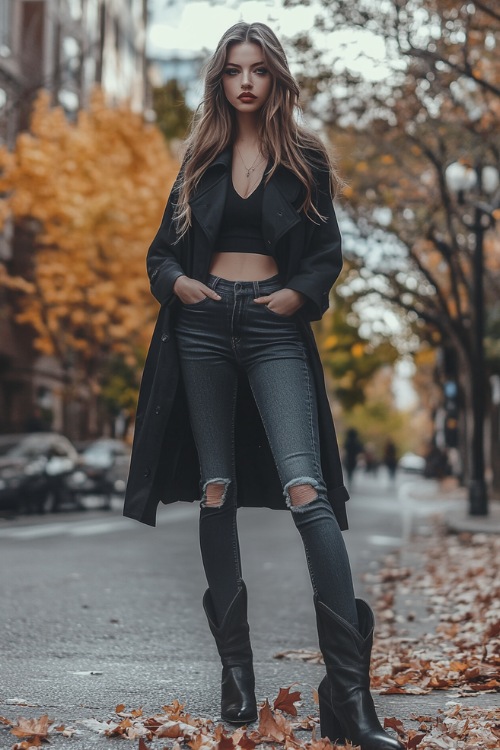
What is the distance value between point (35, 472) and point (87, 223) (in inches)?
389

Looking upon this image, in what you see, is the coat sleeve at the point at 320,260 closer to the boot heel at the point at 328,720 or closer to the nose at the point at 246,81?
the nose at the point at 246,81

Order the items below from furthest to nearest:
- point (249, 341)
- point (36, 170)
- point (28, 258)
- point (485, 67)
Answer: point (28, 258), point (36, 170), point (485, 67), point (249, 341)

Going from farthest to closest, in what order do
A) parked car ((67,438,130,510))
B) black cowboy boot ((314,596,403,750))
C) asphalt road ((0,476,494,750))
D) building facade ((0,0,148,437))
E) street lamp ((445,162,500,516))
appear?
1. building facade ((0,0,148,437))
2. parked car ((67,438,130,510))
3. street lamp ((445,162,500,516))
4. asphalt road ((0,476,494,750))
5. black cowboy boot ((314,596,403,750))

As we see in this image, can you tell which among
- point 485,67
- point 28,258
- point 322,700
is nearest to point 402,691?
point 322,700

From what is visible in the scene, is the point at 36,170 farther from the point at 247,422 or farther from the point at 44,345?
the point at 247,422

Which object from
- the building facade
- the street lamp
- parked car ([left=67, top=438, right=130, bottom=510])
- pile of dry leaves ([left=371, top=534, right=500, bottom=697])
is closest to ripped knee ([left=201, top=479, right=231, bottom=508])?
pile of dry leaves ([left=371, top=534, right=500, bottom=697])

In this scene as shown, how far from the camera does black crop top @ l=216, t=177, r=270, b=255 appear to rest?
3.67 metres

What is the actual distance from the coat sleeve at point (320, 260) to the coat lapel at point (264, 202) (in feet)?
0.34

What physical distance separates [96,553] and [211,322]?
25.1 feet

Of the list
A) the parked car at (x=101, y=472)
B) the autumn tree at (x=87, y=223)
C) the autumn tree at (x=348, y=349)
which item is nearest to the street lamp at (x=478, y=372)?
the autumn tree at (x=348, y=349)

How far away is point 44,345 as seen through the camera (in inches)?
1248

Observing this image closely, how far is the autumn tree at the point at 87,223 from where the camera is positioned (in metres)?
29.5

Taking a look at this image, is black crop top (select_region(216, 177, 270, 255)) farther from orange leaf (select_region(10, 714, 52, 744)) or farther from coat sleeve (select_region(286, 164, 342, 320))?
orange leaf (select_region(10, 714, 52, 744))

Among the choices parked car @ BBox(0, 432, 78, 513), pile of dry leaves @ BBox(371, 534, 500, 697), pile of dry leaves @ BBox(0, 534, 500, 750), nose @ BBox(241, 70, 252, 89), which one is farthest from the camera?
parked car @ BBox(0, 432, 78, 513)
